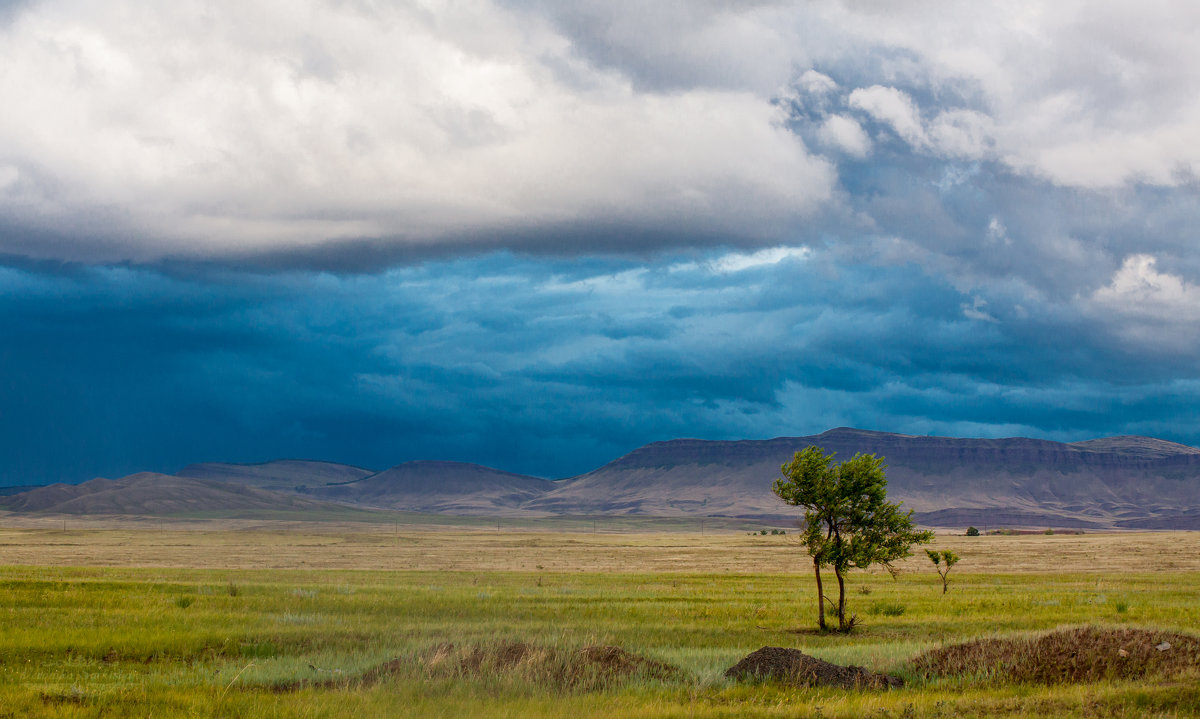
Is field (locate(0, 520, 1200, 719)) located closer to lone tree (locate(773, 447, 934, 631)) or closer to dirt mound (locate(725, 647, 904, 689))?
dirt mound (locate(725, 647, 904, 689))

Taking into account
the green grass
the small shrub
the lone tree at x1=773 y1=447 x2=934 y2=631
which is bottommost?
the small shrub

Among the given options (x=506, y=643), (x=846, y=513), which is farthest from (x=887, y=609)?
(x=506, y=643)

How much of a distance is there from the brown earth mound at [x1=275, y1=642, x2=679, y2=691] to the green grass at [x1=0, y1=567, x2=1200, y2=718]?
0.34m

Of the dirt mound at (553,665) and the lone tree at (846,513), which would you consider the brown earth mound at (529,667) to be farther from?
the lone tree at (846,513)

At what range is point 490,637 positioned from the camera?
25031mm

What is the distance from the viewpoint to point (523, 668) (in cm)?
1953

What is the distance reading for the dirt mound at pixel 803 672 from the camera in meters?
19.2

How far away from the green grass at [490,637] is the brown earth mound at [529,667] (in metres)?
0.34

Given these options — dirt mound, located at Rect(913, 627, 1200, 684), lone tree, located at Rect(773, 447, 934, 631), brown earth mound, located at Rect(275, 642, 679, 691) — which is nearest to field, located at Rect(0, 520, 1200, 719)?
brown earth mound, located at Rect(275, 642, 679, 691)

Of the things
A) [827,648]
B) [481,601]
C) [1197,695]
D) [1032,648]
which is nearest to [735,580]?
[481,601]

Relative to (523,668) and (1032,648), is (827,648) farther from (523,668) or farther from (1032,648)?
(523,668)

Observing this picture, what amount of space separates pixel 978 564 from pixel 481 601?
60.4m

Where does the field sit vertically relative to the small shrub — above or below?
above

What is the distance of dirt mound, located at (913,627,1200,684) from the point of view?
62.3ft
